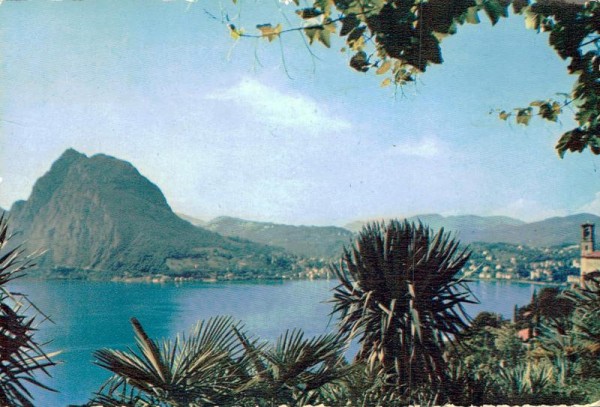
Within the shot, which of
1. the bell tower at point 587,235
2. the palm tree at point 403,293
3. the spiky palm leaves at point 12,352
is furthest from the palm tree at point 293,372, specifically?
the bell tower at point 587,235

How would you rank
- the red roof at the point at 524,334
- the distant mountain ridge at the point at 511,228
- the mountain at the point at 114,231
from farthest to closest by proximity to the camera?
the red roof at the point at 524,334
the distant mountain ridge at the point at 511,228
the mountain at the point at 114,231

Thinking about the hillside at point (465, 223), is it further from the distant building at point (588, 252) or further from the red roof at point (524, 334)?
the red roof at point (524, 334)

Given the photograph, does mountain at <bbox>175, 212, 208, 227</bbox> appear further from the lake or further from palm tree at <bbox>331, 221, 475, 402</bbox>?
palm tree at <bbox>331, 221, 475, 402</bbox>

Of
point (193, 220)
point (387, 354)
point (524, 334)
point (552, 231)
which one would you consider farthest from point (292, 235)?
point (524, 334)

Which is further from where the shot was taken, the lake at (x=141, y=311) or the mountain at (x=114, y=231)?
the mountain at (x=114, y=231)

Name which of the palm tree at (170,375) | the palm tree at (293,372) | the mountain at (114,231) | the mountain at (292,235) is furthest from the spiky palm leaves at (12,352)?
the mountain at (292,235)

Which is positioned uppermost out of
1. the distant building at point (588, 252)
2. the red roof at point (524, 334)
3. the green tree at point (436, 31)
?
the green tree at point (436, 31)

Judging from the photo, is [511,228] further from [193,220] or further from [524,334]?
[193,220]

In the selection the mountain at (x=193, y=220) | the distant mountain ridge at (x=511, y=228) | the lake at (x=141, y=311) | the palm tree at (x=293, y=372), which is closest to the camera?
the palm tree at (x=293, y=372)

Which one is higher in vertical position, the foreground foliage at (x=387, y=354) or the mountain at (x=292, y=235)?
the mountain at (x=292, y=235)
